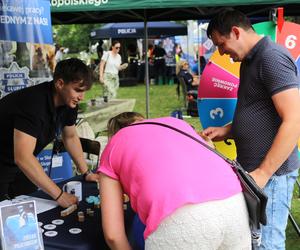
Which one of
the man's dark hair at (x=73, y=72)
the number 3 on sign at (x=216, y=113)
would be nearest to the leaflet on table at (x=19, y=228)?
the man's dark hair at (x=73, y=72)

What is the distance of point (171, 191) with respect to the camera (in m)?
1.35

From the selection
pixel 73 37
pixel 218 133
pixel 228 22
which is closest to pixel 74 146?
pixel 218 133

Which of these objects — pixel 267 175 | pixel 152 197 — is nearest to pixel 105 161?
pixel 152 197

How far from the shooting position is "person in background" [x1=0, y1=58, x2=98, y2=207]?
2.00 meters


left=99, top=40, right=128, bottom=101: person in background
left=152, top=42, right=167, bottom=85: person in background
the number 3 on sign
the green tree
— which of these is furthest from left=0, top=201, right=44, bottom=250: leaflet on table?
the green tree

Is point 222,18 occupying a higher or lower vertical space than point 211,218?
higher

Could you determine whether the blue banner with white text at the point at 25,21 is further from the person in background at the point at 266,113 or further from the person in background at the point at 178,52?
the person in background at the point at 178,52

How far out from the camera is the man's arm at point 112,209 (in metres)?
1.44

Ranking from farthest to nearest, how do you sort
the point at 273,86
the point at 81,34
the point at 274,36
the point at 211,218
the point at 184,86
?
the point at 81,34
the point at 184,86
the point at 274,36
the point at 273,86
the point at 211,218

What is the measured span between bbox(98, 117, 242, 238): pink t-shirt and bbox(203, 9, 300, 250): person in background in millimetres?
421

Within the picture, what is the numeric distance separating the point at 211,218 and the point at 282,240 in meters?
0.78

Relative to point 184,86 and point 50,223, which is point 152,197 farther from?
point 184,86

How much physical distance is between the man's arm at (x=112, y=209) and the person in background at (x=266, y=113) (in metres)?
0.62

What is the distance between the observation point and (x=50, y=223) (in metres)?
1.84
